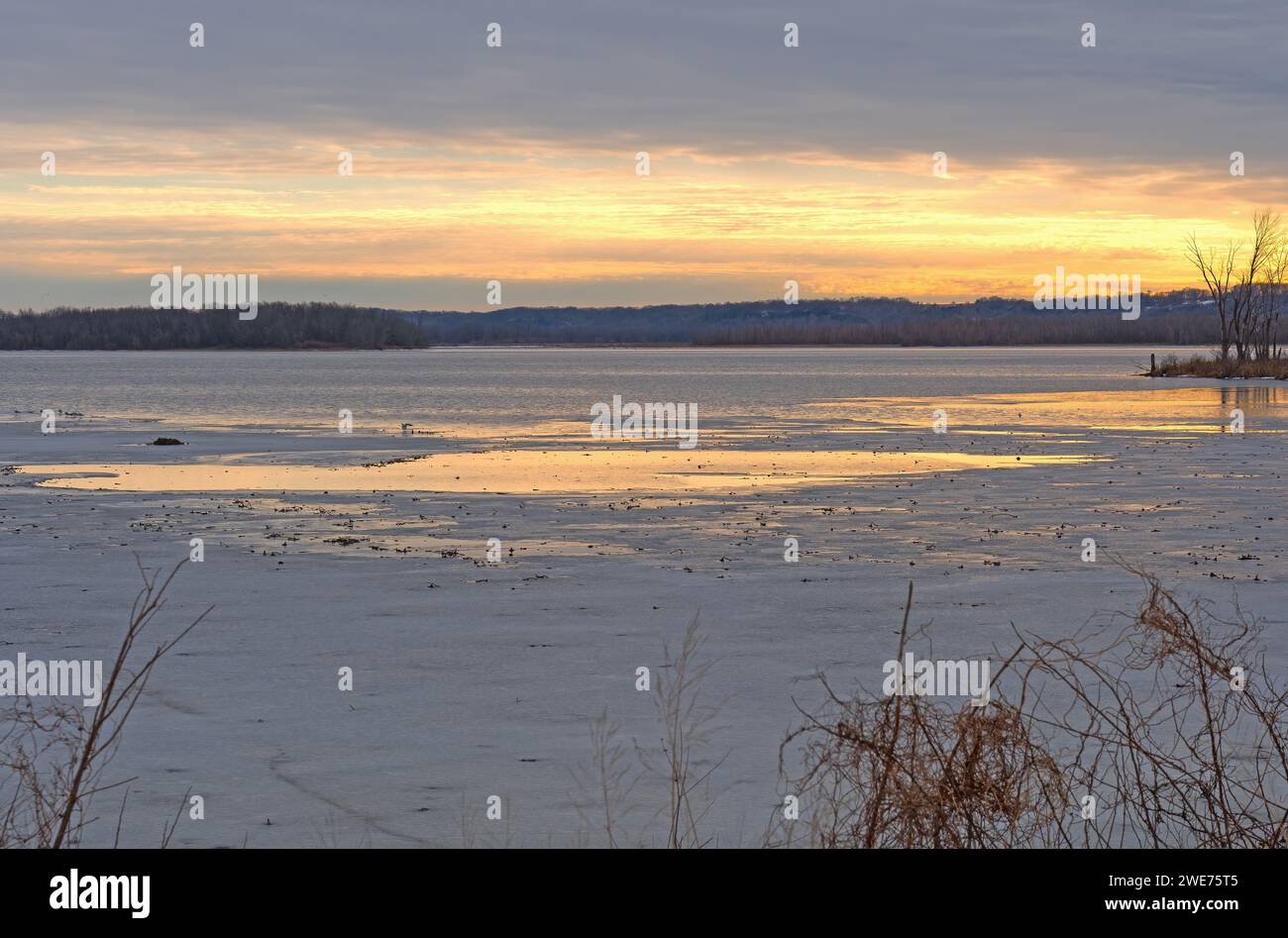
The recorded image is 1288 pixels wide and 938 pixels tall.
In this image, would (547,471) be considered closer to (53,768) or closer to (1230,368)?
(53,768)

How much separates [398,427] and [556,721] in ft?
106

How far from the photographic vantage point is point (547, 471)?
25.8m

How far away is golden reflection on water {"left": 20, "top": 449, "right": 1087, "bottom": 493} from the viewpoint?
23.1 meters

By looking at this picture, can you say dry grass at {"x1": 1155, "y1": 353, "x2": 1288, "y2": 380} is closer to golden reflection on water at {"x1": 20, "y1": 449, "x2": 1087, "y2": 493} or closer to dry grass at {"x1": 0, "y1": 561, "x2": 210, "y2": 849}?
golden reflection on water at {"x1": 20, "y1": 449, "x2": 1087, "y2": 493}

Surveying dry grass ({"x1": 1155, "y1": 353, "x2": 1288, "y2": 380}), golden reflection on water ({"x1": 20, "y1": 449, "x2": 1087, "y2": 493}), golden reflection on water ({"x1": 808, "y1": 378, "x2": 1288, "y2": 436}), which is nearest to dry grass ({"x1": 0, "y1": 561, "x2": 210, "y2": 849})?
golden reflection on water ({"x1": 20, "y1": 449, "x2": 1087, "y2": 493})

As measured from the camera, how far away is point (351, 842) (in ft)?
20.9

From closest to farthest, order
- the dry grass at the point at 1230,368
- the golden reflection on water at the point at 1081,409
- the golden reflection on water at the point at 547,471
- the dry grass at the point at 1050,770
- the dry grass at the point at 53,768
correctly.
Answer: the dry grass at the point at 1050,770, the dry grass at the point at 53,768, the golden reflection on water at the point at 547,471, the golden reflection on water at the point at 1081,409, the dry grass at the point at 1230,368

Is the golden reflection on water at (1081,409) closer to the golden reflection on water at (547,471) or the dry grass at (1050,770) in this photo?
the golden reflection on water at (547,471)

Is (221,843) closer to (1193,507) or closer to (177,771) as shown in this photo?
(177,771)

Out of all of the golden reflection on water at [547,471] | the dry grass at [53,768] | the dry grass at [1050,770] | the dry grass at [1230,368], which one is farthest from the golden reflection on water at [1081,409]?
the dry grass at [53,768]

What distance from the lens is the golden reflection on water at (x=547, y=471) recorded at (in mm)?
23094
